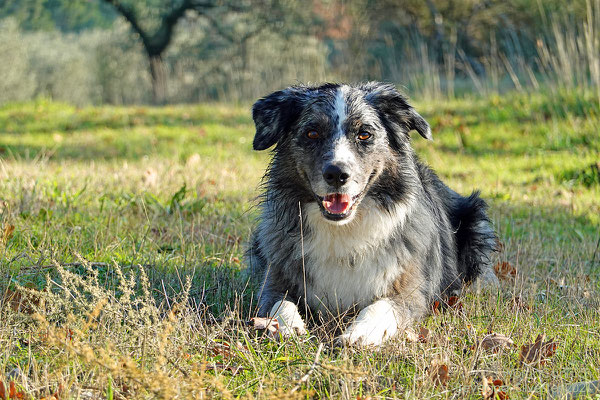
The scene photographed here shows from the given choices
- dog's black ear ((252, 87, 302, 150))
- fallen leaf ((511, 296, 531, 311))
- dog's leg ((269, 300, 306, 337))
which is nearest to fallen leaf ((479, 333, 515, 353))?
fallen leaf ((511, 296, 531, 311))

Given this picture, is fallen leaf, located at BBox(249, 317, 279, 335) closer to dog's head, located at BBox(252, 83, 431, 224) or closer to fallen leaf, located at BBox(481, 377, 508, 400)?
dog's head, located at BBox(252, 83, 431, 224)

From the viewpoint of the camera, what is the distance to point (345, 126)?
3.76m

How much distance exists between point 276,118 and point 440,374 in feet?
6.13

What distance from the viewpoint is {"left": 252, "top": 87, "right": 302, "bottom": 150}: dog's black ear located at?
402 cm

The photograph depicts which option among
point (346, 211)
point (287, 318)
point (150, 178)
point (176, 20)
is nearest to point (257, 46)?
point (176, 20)

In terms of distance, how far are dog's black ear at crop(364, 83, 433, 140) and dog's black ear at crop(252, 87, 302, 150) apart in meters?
0.46

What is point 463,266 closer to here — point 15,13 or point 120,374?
point 120,374

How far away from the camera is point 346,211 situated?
11.8ft

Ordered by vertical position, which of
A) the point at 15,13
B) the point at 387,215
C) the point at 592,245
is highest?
the point at 15,13

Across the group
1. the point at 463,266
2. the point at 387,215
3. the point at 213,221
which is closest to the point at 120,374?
the point at 387,215

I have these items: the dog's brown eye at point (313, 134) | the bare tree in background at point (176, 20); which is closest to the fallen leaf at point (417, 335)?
the dog's brown eye at point (313, 134)

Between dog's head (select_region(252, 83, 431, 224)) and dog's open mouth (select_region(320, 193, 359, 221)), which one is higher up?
dog's head (select_region(252, 83, 431, 224))

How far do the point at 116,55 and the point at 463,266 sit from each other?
20.5m

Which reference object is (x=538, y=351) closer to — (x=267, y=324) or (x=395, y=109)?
(x=267, y=324)
